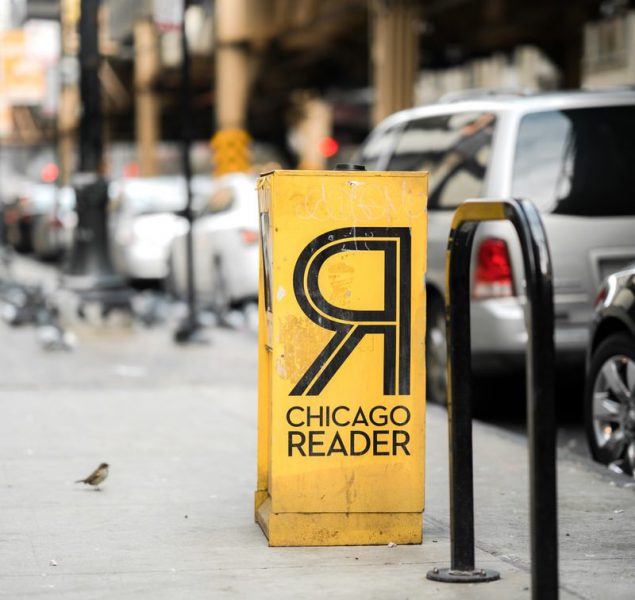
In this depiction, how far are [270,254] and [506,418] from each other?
471 centimetres

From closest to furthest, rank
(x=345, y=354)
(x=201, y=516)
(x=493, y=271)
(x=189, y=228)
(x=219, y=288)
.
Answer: (x=345, y=354) → (x=201, y=516) → (x=493, y=271) → (x=189, y=228) → (x=219, y=288)

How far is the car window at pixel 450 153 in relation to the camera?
33.1 ft

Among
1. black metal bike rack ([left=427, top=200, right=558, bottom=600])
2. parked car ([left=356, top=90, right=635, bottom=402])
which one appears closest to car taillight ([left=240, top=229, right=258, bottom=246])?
parked car ([left=356, top=90, right=635, bottom=402])

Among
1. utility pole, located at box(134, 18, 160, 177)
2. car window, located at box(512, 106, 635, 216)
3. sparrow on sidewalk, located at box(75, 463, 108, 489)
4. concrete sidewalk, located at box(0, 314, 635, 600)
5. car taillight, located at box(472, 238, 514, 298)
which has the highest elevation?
utility pole, located at box(134, 18, 160, 177)

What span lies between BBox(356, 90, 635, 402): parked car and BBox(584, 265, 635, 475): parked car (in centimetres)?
126

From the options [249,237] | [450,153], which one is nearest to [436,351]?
[450,153]

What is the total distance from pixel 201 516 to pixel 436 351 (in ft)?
12.9

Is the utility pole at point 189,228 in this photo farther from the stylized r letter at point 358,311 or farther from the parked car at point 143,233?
the stylized r letter at point 358,311

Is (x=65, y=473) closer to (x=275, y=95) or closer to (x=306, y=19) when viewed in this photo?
(x=306, y=19)

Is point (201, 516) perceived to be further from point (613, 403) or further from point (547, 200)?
point (547, 200)

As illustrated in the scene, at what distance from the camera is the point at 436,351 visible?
34.0 feet

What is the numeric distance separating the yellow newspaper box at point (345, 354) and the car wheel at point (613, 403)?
80.7 inches

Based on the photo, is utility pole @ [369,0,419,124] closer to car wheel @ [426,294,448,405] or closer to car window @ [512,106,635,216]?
car wheel @ [426,294,448,405]

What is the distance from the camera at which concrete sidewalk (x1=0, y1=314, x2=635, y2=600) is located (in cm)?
544
